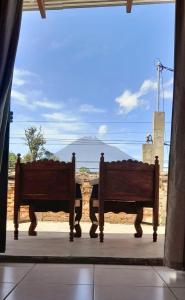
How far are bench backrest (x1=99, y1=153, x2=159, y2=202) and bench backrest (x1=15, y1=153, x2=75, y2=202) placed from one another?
29 centimetres

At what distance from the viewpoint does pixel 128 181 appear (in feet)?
11.3

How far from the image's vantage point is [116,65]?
58.6ft

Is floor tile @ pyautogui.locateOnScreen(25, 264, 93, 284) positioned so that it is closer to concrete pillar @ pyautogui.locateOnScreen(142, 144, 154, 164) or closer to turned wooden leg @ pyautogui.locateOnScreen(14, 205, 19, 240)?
turned wooden leg @ pyautogui.locateOnScreen(14, 205, 19, 240)

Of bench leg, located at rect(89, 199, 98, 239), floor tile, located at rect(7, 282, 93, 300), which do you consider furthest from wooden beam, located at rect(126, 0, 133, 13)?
floor tile, located at rect(7, 282, 93, 300)

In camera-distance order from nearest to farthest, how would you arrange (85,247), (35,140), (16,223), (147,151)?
(85,247)
(16,223)
(147,151)
(35,140)

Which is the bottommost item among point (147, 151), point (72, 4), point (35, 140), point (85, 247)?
point (85, 247)

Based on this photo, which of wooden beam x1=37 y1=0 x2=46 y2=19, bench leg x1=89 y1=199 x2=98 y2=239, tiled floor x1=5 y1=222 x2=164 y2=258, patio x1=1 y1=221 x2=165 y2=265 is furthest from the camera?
bench leg x1=89 y1=199 x2=98 y2=239

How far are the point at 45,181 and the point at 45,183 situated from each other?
18 millimetres

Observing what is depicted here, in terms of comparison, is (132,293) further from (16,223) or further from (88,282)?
(16,223)

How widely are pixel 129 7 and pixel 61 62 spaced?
42.5 ft

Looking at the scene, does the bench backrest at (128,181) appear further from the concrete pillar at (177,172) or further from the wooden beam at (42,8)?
the wooden beam at (42,8)

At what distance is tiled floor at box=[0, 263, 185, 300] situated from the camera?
1.71 meters

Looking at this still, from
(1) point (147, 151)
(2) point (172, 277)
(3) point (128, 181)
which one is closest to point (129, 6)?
(3) point (128, 181)

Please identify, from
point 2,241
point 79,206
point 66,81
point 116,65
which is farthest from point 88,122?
point 2,241
